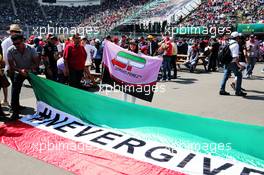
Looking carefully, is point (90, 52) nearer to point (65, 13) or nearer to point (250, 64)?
point (250, 64)

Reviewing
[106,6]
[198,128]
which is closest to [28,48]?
[198,128]

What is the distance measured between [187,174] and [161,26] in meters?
35.3

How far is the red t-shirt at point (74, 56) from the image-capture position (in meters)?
7.90

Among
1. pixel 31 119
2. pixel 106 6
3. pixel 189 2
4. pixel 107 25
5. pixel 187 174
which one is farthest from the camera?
pixel 106 6

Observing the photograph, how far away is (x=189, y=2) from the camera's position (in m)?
48.0

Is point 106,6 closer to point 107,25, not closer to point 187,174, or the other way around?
point 107,25

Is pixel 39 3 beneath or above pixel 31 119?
above

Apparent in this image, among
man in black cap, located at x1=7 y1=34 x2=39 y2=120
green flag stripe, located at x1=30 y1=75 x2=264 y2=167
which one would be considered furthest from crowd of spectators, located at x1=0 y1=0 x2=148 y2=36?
green flag stripe, located at x1=30 y1=75 x2=264 y2=167

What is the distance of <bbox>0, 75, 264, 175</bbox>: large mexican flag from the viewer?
14.1ft

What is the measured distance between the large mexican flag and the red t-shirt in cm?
166

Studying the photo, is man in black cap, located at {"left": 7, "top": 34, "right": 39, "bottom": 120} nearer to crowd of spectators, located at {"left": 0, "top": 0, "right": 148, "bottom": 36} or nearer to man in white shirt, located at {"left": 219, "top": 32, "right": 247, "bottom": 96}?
man in white shirt, located at {"left": 219, "top": 32, "right": 247, "bottom": 96}

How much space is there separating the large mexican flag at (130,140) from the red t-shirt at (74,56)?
166 cm

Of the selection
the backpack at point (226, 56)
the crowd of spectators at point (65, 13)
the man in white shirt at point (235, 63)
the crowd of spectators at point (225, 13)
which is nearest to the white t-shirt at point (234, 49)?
the man in white shirt at point (235, 63)

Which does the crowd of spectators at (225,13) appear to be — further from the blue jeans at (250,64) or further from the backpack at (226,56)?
the backpack at (226,56)
